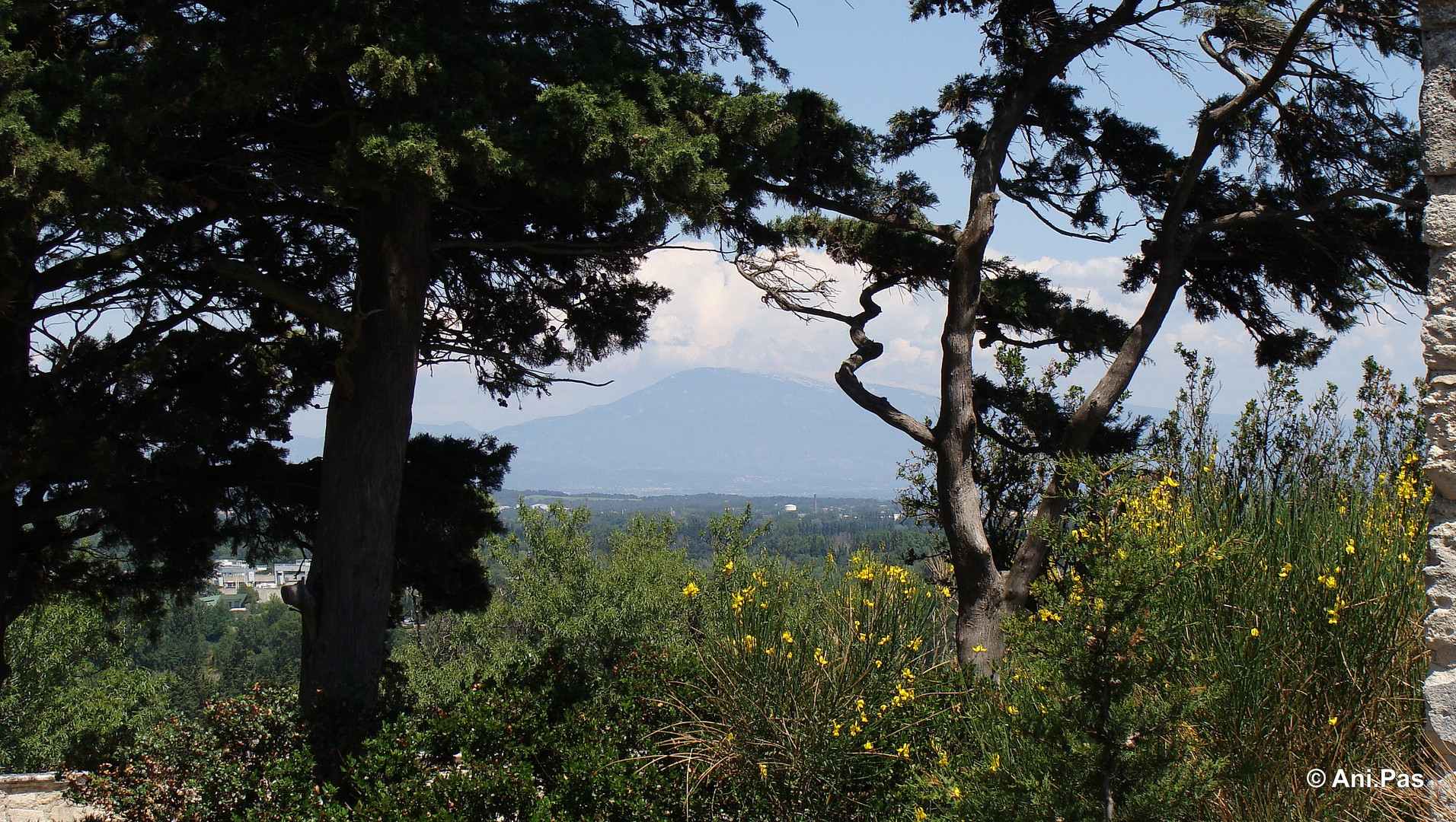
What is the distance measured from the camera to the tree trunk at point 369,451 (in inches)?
241

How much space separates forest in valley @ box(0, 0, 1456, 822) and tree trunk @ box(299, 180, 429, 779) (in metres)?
0.03

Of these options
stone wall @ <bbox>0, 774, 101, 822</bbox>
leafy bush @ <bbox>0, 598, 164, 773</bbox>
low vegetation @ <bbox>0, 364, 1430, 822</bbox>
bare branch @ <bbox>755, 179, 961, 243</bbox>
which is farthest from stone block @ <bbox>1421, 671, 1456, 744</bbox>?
leafy bush @ <bbox>0, 598, 164, 773</bbox>

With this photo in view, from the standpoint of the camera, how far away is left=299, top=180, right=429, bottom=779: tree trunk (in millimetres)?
6113

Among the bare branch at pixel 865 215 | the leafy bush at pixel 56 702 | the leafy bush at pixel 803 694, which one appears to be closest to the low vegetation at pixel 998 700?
the leafy bush at pixel 803 694

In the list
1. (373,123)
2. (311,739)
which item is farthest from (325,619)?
(373,123)

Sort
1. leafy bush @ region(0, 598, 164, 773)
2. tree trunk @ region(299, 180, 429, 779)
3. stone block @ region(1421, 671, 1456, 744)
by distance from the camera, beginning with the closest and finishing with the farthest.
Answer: stone block @ region(1421, 671, 1456, 744) → tree trunk @ region(299, 180, 429, 779) → leafy bush @ region(0, 598, 164, 773)

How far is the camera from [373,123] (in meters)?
6.04

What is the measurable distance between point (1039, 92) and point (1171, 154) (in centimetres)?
122

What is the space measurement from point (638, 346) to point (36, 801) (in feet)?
19.7

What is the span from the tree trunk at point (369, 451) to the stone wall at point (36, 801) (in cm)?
183

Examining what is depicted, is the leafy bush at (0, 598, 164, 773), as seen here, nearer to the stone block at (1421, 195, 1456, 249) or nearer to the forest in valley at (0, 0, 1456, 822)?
the forest in valley at (0, 0, 1456, 822)

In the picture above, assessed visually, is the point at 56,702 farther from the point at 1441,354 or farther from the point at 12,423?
the point at 1441,354

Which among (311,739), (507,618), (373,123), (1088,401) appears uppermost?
(373,123)

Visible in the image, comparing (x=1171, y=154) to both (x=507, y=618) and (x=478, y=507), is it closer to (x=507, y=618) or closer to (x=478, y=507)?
→ (x=478, y=507)
